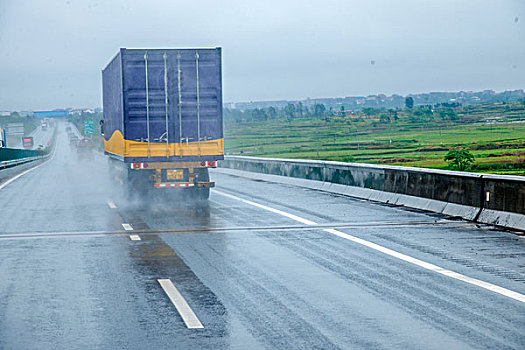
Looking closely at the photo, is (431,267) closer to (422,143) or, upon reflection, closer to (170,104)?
(170,104)

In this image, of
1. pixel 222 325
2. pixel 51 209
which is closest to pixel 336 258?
pixel 222 325

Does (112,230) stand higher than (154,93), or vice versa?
(154,93)

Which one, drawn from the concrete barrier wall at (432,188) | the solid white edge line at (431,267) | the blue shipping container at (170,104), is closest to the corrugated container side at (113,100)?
the blue shipping container at (170,104)

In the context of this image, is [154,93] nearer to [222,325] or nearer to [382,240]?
[382,240]

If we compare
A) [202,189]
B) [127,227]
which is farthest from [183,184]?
[127,227]

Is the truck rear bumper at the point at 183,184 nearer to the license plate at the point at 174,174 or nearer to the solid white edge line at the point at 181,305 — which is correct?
the license plate at the point at 174,174

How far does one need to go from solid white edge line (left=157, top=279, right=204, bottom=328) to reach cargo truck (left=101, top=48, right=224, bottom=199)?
11238 millimetres

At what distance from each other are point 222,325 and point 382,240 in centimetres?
580

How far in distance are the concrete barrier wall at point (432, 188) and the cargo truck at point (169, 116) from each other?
3894 millimetres

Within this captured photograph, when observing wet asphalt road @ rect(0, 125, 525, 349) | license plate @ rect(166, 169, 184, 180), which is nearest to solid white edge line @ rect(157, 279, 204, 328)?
wet asphalt road @ rect(0, 125, 525, 349)

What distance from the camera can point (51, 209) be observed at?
Result: 1805 cm

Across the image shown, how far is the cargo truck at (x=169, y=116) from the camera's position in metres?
19.3

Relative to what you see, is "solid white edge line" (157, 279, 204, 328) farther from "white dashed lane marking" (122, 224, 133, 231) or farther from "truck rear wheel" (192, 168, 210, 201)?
"truck rear wheel" (192, 168, 210, 201)

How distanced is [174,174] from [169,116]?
156cm
